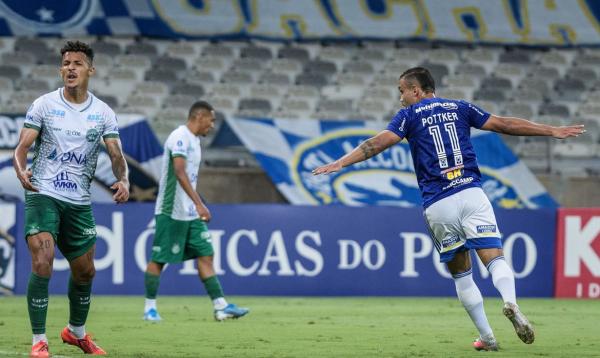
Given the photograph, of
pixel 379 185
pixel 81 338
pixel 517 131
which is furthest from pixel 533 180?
pixel 81 338

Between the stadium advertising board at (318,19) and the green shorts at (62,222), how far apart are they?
13.3 metres

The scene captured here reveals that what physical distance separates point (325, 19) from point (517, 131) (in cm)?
1412

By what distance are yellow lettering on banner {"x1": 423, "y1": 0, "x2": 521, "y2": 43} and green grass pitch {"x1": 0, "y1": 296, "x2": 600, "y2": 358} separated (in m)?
9.00

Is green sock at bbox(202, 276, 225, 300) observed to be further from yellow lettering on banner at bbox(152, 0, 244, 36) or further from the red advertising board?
yellow lettering on banner at bbox(152, 0, 244, 36)

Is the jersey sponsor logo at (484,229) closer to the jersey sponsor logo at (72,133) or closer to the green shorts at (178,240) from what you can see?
the jersey sponsor logo at (72,133)

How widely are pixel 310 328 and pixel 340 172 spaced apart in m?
7.04

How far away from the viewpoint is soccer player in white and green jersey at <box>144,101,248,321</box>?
11.1 meters

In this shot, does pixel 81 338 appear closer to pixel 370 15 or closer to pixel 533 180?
pixel 533 180

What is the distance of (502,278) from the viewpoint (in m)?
7.80

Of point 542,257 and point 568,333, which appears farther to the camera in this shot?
point 542,257

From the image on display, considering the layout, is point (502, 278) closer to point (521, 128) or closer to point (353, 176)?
point (521, 128)

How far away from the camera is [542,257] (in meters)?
15.3

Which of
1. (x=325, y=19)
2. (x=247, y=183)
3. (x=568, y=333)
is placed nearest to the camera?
(x=568, y=333)

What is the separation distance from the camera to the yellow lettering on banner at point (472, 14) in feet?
73.4
